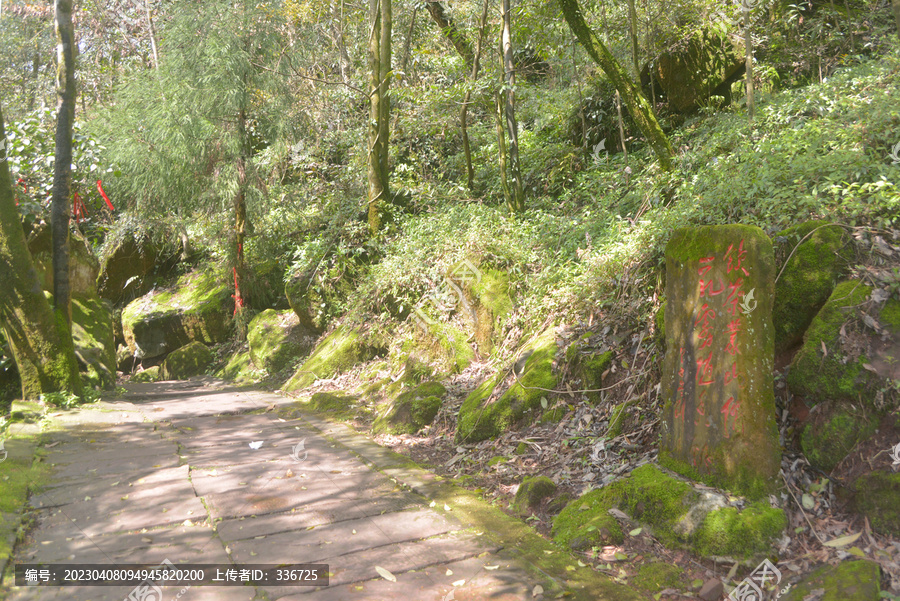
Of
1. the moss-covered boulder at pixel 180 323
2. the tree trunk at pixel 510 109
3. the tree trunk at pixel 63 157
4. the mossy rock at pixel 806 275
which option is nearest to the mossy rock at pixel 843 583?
the mossy rock at pixel 806 275

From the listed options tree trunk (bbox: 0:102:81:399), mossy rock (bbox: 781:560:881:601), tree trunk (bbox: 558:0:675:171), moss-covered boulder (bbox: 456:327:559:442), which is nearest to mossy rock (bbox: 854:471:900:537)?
mossy rock (bbox: 781:560:881:601)

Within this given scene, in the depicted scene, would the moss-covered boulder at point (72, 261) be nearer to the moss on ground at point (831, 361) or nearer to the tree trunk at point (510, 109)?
the tree trunk at point (510, 109)

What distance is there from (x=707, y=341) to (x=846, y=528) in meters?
1.22

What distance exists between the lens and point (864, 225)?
4.04 metres

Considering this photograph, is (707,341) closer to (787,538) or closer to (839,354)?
(839,354)

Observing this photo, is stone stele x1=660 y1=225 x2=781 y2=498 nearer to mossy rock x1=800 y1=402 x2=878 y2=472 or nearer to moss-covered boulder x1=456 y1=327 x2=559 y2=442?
mossy rock x1=800 y1=402 x2=878 y2=472

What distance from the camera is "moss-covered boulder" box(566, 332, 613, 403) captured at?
5.07 meters

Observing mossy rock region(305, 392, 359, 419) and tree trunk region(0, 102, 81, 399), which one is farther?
mossy rock region(305, 392, 359, 419)

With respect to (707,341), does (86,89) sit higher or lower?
higher

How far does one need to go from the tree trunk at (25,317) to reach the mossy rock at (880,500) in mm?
8072

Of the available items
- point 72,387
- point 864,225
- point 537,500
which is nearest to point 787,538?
point 537,500

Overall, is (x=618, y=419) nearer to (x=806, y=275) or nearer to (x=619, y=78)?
(x=806, y=275)

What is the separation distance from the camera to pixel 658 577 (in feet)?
10.3

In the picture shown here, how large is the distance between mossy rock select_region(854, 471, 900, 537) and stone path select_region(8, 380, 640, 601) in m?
1.40
